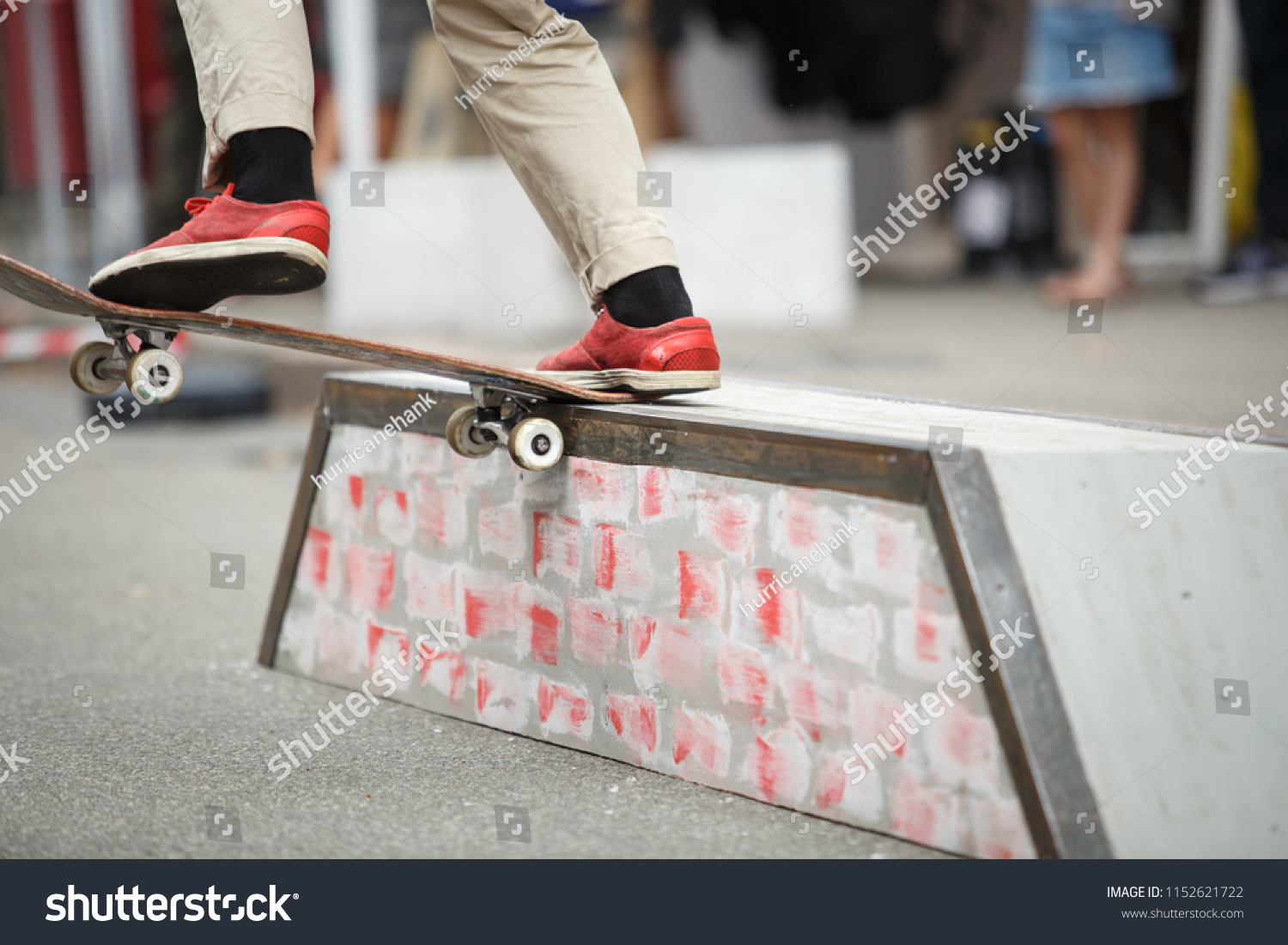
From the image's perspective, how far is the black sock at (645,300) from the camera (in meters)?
2.06

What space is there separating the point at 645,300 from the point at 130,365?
726mm

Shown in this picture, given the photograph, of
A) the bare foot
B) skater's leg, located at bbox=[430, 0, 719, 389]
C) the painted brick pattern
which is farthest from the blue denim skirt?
the painted brick pattern

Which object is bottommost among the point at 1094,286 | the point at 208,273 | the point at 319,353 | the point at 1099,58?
the point at 1094,286

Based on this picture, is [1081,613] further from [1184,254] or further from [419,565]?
[1184,254]

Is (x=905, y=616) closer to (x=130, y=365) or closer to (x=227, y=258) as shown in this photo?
(x=227, y=258)

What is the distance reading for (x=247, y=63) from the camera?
6.40 feet

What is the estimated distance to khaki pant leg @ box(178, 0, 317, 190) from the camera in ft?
6.40

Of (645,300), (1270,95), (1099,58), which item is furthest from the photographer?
(1099,58)

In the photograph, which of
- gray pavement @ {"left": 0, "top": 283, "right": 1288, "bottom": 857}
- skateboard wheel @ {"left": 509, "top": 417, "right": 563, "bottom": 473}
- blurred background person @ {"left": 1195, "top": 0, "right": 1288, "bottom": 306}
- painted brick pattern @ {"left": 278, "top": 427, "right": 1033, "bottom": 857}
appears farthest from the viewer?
blurred background person @ {"left": 1195, "top": 0, "right": 1288, "bottom": 306}

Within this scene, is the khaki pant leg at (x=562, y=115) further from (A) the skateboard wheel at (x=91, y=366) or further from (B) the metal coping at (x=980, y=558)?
(A) the skateboard wheel at (x=91, y=366)

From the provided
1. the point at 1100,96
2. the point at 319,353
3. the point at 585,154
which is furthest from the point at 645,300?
the point at 1100,96

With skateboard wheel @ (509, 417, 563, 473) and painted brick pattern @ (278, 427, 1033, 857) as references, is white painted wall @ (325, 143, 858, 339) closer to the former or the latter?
painted brick pattern @ (278, 427, 1033, 857)

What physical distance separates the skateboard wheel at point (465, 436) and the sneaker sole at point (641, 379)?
0.39 feet
